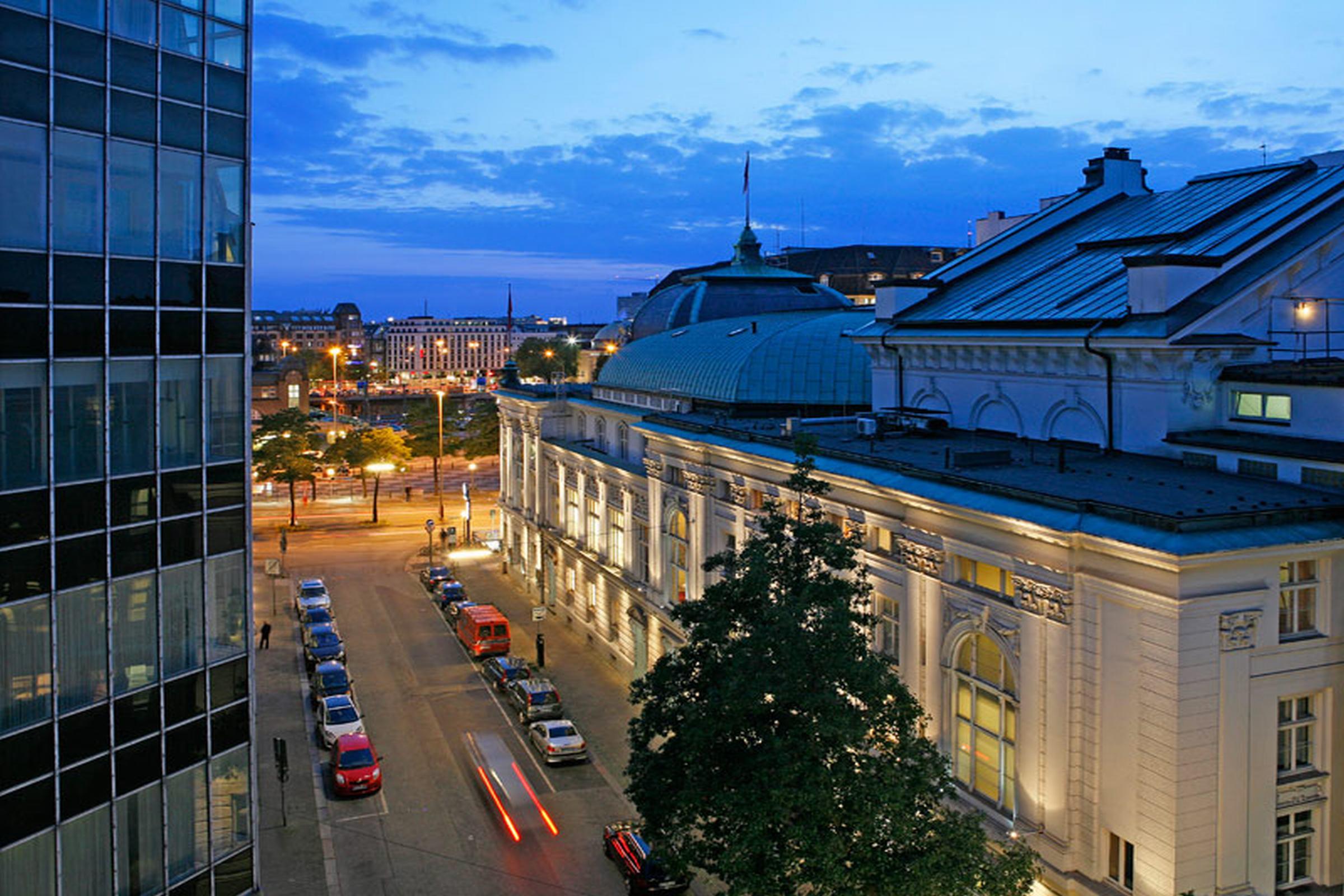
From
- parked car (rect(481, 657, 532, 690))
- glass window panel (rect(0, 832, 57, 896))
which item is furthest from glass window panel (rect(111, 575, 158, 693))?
parked car (rect(481, 657, 532, 690))

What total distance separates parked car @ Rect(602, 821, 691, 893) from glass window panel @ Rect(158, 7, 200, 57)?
22.9 m

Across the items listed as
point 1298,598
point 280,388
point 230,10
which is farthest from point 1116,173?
point 280,388

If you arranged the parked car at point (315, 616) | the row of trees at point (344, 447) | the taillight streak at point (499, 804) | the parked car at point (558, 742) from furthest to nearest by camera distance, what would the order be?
1. the row of trees at point (344, 447)
2. the parked car at point (315, 616)
3. the parked car at point (558, 742)
4. the taillight streak at point (499, 804)

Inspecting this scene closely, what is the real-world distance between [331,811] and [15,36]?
30.3 m

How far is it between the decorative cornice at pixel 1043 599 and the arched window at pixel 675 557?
987 inches

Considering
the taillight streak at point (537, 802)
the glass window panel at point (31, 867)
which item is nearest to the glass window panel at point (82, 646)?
the glass window panel at point (31, 867)

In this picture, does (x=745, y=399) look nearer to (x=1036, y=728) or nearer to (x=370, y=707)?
(x=370, y=707)

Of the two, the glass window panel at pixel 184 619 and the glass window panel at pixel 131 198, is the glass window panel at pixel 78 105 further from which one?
the glass window panel at pixel 184 619

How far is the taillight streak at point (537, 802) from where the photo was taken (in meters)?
42.2

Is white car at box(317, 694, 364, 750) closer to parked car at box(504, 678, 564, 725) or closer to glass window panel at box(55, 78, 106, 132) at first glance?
parked car at box(504, 678, 564, 725)

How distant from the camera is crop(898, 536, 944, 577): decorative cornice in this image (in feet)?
110

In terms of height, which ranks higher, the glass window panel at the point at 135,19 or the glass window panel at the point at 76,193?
the glass window panel at the point at 135,19

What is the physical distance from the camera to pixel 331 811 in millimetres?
43938

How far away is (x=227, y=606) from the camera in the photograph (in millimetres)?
27297
